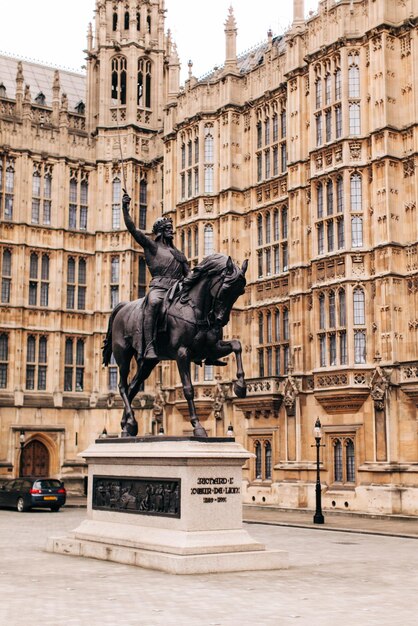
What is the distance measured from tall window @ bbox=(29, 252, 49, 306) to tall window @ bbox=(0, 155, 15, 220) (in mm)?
2671

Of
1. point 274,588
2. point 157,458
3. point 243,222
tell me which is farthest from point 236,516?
point 243,222

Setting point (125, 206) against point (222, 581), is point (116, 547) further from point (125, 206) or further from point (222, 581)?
→ point (125, 206)

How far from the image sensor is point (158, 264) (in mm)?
18609

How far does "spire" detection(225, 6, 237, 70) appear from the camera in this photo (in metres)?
43.4

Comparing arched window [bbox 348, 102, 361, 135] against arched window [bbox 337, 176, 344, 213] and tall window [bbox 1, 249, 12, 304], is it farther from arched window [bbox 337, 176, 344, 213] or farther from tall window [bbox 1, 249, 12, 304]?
tall window [bbox 1, 249, 12, 304]

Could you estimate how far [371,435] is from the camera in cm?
3291

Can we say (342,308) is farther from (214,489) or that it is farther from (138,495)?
(214,489)

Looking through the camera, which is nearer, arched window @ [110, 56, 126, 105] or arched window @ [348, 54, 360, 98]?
arched window @ [348, 54, 360, 98]

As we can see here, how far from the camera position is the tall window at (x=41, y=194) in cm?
4791

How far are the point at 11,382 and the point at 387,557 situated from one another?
101 ft

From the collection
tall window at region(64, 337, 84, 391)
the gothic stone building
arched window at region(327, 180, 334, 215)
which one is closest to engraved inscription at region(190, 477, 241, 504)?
the gothic stone building

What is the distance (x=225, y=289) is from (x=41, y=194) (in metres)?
33.5

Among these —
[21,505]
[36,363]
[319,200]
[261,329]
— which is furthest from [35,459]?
[319,200]

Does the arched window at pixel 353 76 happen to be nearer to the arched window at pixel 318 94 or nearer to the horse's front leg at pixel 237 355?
the arched window at pixel 318 94
